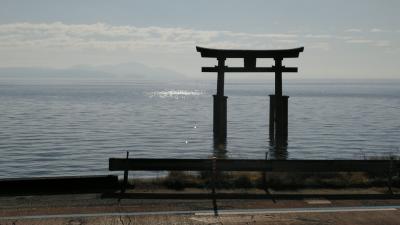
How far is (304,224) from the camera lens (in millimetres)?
9523

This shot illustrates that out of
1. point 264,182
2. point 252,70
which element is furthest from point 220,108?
point 264,182

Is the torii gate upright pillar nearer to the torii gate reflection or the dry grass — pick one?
the torii gate reflection

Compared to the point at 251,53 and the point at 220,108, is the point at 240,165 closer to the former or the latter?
the point at 251,53

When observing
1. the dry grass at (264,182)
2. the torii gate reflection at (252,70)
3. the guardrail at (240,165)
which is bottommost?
the dry grass at (264,182)

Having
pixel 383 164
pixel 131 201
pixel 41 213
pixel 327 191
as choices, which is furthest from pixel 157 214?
pixel 383 164

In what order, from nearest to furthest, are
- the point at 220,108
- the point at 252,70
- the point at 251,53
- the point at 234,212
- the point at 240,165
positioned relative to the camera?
the point at 234,212 < the point at 240,165 < the point at 251,53 < the point at 252,70 < the point at 220,108

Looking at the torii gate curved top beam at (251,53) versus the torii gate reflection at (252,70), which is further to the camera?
the torii gate reflection at (252,70)

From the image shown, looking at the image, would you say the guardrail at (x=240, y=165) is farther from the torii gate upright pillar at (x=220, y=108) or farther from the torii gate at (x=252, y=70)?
the torii gate upright pillar at (x=220, y=108)

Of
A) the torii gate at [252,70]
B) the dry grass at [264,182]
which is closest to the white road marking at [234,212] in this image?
the dry grass at [264,182]

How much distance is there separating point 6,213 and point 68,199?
1692 mm

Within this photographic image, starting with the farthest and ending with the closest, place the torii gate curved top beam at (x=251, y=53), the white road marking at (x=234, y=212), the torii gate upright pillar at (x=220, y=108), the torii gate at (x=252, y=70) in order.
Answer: the torii gate upright pillar at (x=220, y=108)
the torii gate at (x=252, y=70)
the torii gate curved top beam at (x=251, y=53)
the white road marking at (x=234, y=212)

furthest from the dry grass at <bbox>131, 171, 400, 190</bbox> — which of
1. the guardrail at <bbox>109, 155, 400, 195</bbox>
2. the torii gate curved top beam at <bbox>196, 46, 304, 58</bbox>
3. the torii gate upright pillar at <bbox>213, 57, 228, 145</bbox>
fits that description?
the torii gate upright pillar at <bbox>213, 57, 228, 145</bbox>

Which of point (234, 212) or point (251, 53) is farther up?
point (251, 53)

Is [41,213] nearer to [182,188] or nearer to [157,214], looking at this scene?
[157,214]
